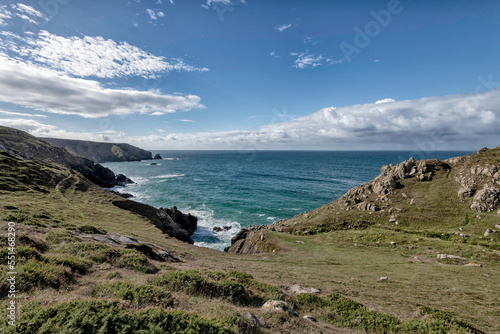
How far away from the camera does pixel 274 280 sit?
18859mm

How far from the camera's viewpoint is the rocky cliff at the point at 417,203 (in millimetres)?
37531

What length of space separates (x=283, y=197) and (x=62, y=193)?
244ft

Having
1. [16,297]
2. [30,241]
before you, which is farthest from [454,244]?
[30,241]

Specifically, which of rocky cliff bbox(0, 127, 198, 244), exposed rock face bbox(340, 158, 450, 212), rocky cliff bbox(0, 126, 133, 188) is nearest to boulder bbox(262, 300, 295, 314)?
rocky cliff bbox(0, 127, 198, 244)

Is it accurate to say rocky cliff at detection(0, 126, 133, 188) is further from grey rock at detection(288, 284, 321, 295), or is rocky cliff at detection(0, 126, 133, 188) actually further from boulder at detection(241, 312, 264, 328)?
boulder at detection(241, 312, 264, 328)

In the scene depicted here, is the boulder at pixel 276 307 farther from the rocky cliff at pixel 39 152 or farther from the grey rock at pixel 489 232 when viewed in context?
the rocky cliff at pixel 39 152

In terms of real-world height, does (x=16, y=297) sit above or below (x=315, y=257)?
above

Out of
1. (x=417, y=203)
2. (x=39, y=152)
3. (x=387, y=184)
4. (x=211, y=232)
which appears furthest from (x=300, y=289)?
(x=39, y=152)

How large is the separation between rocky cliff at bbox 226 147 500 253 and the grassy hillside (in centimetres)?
50

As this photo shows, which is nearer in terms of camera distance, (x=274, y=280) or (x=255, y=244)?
(x=274, y=280)

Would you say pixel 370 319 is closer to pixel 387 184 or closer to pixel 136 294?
pixel 136 294

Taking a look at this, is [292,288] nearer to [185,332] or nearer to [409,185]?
[185,332]

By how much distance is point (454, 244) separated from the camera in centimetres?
2983

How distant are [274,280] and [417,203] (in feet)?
139
